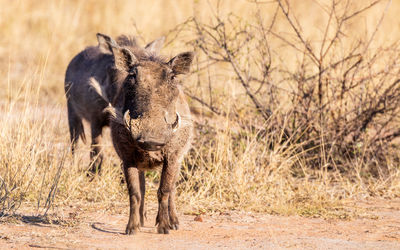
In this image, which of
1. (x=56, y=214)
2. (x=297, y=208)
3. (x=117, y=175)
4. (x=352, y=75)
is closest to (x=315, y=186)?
(x=297, y=208)

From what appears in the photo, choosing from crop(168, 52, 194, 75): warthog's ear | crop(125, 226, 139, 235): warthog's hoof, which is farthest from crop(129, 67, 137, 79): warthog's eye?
crop(125, 226, 139, 235): warthog's hoof

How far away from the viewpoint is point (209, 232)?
444cm

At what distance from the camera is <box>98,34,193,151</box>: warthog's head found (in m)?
3.79

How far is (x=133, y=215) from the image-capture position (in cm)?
427

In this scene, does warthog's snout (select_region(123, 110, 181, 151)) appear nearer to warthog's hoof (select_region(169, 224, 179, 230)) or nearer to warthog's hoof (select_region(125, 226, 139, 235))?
warthog's hoof (select_region(125, 226, 139, 235))

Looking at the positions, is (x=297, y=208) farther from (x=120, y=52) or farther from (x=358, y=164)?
(x=120, y=52)

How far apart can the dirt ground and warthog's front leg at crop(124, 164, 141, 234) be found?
2.7 inches

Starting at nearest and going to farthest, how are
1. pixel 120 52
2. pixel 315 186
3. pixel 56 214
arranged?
pixel 120 52, pixel 56 214, pixel 315 186

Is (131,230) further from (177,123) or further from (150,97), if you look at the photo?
(150,97)

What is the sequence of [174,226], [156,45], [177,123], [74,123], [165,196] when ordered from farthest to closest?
[74,123] → [156,45] → [174,226] → [165,196] → [177,123]

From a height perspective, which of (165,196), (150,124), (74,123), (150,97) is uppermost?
(74,123)

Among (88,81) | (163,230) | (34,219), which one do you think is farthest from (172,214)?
(88,81)

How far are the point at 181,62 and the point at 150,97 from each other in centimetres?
45

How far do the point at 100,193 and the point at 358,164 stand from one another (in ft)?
7.99
